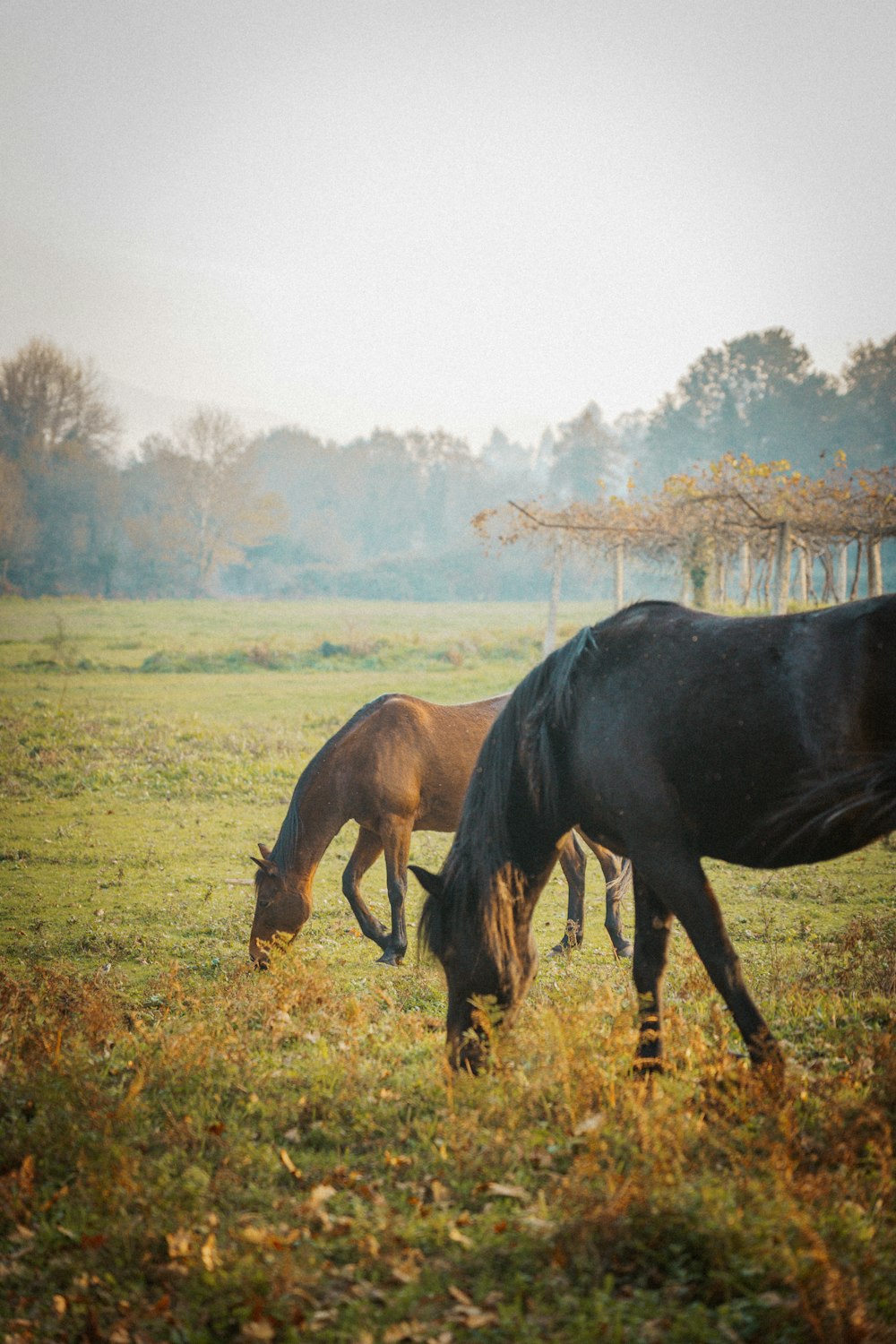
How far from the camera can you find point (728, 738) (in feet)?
12.2

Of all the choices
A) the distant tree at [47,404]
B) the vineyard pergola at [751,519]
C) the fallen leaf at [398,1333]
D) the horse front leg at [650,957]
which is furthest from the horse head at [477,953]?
the distant tree at [47,404]

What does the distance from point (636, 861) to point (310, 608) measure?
4598cm

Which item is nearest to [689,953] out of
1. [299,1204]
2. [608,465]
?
[299,1204]

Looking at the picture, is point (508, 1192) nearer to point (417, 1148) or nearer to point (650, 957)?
point (417, 1148)

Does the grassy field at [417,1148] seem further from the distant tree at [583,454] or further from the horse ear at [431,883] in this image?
the distant tree at [583,454]

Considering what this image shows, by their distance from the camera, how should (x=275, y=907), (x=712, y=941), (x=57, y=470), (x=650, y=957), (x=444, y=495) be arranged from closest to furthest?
(x=712, y=941), (x=650, y=957), (x=275, y=907), (x=57, y=470), (x=444, y=495)

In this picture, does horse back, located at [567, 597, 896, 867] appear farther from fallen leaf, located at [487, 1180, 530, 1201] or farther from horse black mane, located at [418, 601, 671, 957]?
fallen leaf, located at [487, 1180, 530, 1201]

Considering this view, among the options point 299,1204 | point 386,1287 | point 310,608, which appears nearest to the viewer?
point 386,1287

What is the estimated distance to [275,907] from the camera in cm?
656

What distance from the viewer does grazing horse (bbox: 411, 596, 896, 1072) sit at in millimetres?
3611

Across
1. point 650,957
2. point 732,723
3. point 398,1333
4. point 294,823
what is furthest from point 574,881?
point 398,1333

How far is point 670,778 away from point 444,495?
79839 millimetres

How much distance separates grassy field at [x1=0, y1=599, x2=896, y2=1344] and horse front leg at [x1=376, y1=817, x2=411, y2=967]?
32 centimetres

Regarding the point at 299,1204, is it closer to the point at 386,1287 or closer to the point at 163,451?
the point at 386,1287
